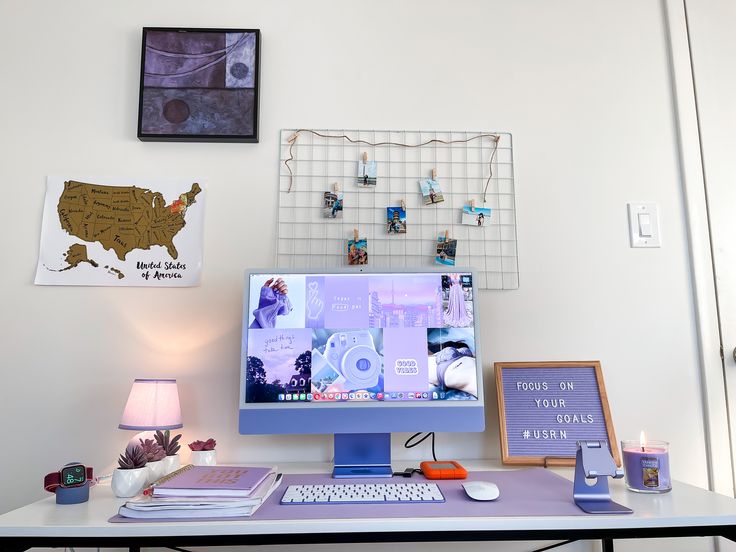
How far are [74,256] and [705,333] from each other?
6.48 ft

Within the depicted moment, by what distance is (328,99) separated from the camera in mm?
1754

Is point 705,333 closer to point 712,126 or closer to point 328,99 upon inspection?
point 712,126

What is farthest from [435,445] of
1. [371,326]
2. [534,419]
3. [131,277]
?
[131,277]

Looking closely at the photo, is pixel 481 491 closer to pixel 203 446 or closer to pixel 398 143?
pixel 203 446

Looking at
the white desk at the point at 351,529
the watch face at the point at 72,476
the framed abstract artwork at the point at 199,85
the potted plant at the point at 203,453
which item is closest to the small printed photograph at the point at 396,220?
the framed abstract artwork at the point at 199,85

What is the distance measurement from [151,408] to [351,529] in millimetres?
722

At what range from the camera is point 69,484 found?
1.13 m

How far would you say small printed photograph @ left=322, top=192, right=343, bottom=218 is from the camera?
168cm

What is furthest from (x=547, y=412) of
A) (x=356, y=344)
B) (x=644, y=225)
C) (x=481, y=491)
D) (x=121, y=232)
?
(x=121, y=232)

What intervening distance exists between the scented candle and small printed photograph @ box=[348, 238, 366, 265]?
2.86ft

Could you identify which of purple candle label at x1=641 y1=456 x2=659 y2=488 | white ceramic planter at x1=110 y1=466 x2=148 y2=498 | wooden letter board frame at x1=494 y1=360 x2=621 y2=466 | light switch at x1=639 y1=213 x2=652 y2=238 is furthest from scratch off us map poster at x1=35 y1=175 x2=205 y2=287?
light switch at x1=639 y1=213 x2=652 y2=238

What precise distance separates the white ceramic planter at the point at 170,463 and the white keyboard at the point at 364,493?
0.32 m

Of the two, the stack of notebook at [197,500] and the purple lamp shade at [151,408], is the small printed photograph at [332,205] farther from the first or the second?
the stack of notebook at [197,500]

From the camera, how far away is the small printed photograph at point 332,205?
168 cm
